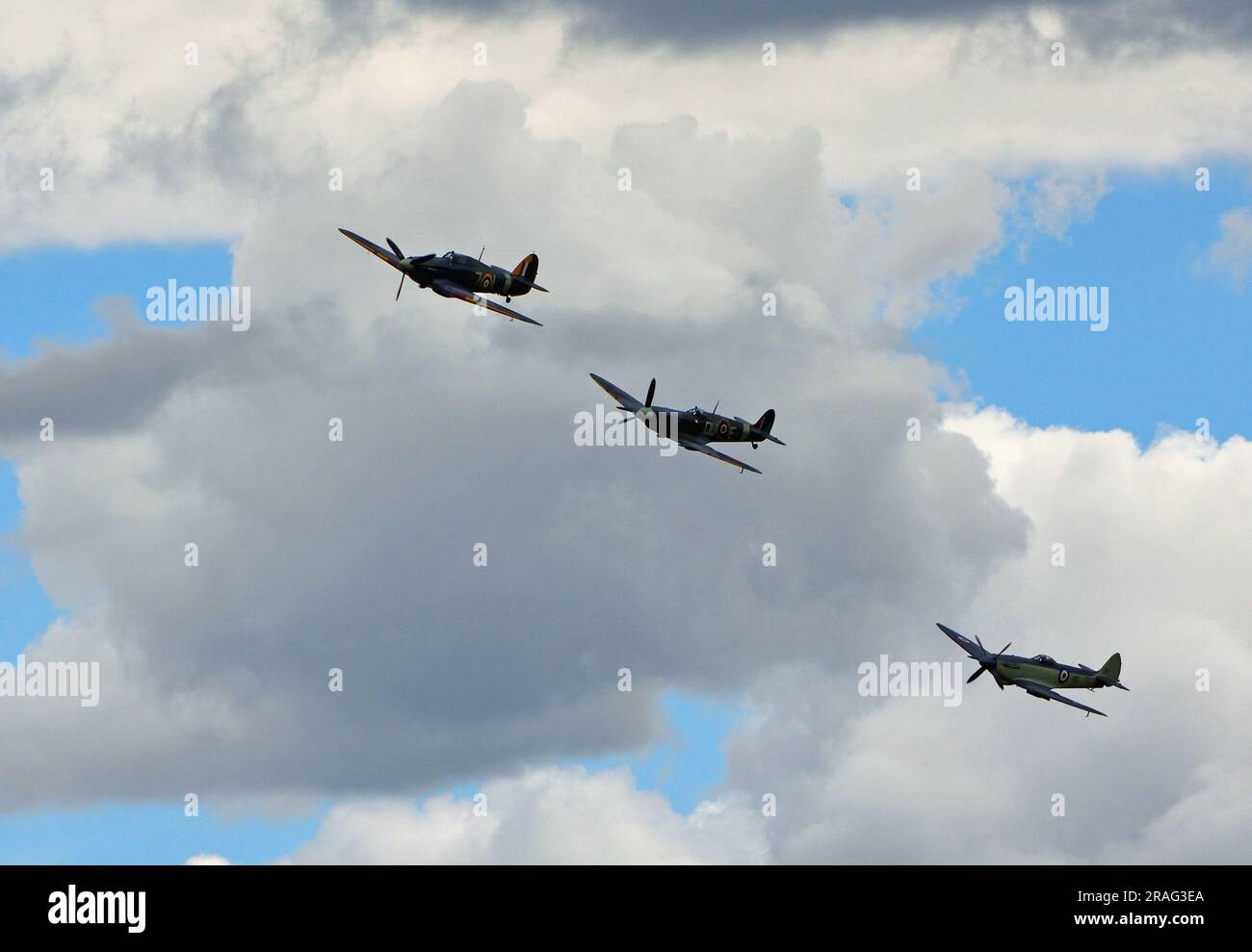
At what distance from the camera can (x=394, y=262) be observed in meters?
176

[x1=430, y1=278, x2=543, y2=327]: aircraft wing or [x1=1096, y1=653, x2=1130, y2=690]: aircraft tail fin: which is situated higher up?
[x1=430, y1=278, x2=543, y2=327]: aircraft wing

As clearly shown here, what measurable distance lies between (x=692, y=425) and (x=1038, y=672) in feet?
124

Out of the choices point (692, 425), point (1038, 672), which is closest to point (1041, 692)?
point (1038, 672)

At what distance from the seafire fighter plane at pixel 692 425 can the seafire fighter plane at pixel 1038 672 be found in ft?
78.3

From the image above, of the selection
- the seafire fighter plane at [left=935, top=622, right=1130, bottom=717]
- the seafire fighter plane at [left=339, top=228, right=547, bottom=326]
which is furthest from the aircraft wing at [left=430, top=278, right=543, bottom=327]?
the seafire fighter plane at [left=935, top=622, right=1130, bottom=717]

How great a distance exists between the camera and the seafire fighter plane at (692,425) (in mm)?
180500

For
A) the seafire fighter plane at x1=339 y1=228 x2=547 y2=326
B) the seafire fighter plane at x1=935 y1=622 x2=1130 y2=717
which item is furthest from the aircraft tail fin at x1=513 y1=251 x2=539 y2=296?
the seafire fighter plane at x1=935 y1=622 x2=1130 y2=717

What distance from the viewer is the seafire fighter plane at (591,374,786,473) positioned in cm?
18050

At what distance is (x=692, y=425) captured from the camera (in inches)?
7190

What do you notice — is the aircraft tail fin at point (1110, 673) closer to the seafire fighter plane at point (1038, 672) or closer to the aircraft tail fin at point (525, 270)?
the seafire fighter plane at point (1038, 672)

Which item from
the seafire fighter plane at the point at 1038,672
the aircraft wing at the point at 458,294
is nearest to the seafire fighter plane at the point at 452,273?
the aircraft wing at the point at 458,294

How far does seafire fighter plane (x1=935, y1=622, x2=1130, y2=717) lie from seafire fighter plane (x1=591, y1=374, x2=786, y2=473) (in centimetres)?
2387

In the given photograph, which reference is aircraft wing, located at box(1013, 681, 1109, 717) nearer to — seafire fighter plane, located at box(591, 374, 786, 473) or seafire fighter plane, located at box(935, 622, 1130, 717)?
seafire fighter plane, located at box(935, 622, 1130, 717)
